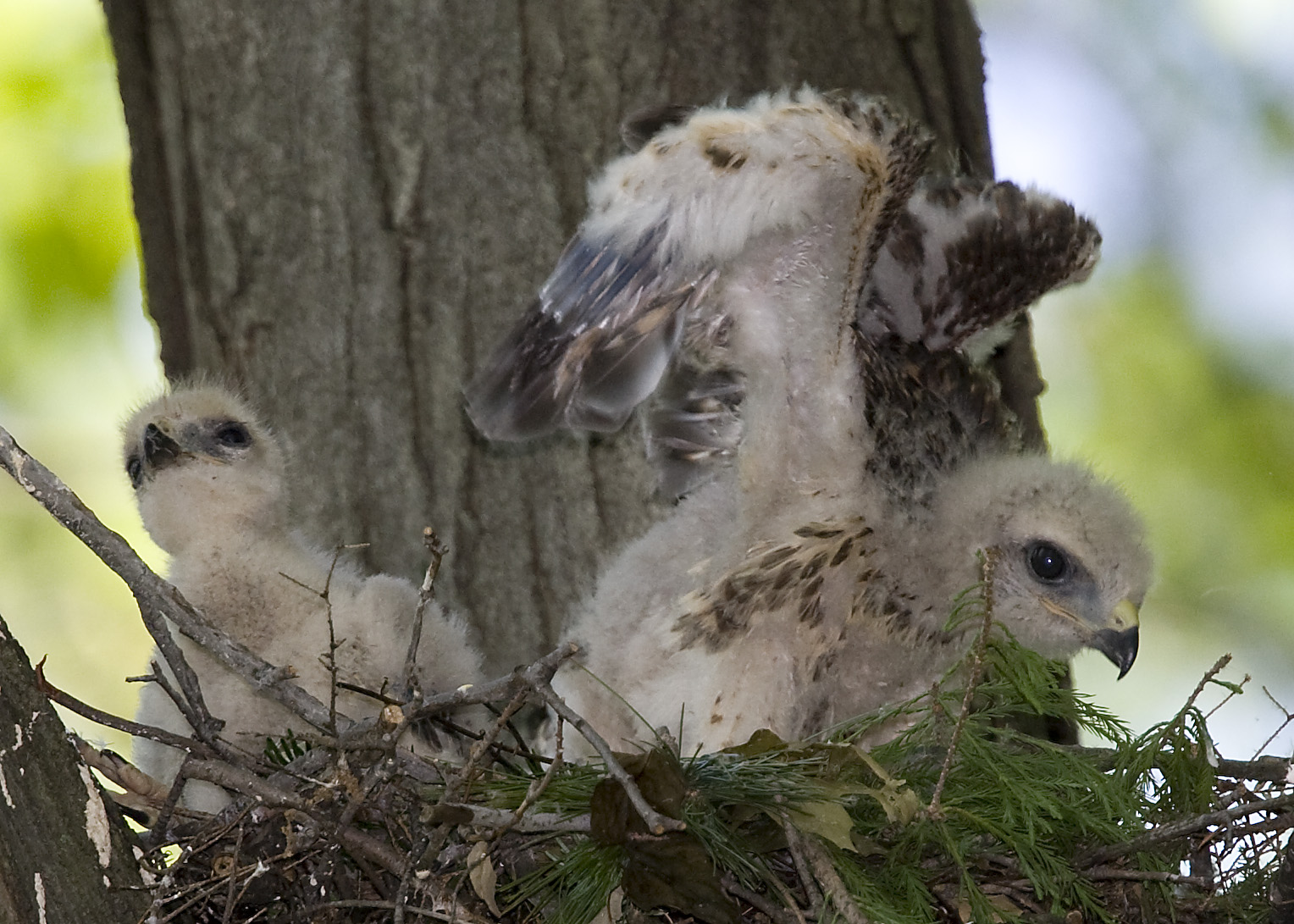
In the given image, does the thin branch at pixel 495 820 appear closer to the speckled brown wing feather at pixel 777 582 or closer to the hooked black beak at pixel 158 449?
the speckled brown wing feather at pixel 777 582

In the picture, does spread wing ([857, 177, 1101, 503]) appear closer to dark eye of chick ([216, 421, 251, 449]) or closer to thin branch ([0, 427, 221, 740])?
dark eye of chick ([216, 421, 251, 449])

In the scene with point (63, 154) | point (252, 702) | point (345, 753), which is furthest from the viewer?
point (63, 154)

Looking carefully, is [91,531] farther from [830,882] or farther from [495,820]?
[830,882]

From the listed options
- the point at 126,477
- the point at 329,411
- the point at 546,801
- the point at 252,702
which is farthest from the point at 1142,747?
the point at 126,477

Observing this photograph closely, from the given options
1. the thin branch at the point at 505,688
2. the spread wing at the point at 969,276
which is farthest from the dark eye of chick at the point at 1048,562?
the thin branch at the point at 505,688

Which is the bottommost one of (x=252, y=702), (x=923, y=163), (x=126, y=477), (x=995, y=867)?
(x=995, y=867)

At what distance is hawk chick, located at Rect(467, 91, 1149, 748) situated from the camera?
8.02 feet

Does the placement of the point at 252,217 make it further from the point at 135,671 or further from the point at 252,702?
the point at 135,671

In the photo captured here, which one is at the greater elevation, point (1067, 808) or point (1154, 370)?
point (1154, 370)

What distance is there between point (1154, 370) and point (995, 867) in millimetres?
3489

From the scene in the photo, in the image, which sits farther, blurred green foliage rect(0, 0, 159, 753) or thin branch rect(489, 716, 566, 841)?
blurred green foliage rect(0, 0, 159, 753)

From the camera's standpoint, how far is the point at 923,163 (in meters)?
2.34

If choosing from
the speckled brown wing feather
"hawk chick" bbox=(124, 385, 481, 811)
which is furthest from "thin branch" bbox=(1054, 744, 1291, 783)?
"hawk chick" bbox=(124, 385, 481, 811)

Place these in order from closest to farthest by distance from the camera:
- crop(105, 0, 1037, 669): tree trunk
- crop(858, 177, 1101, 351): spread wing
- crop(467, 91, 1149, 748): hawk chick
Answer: crop(467, 91, 1149, 748): hawk chick, crop(858, 177, 1101, 351): spread wing, crop(105, 0, 1037, 669): tree trunk
